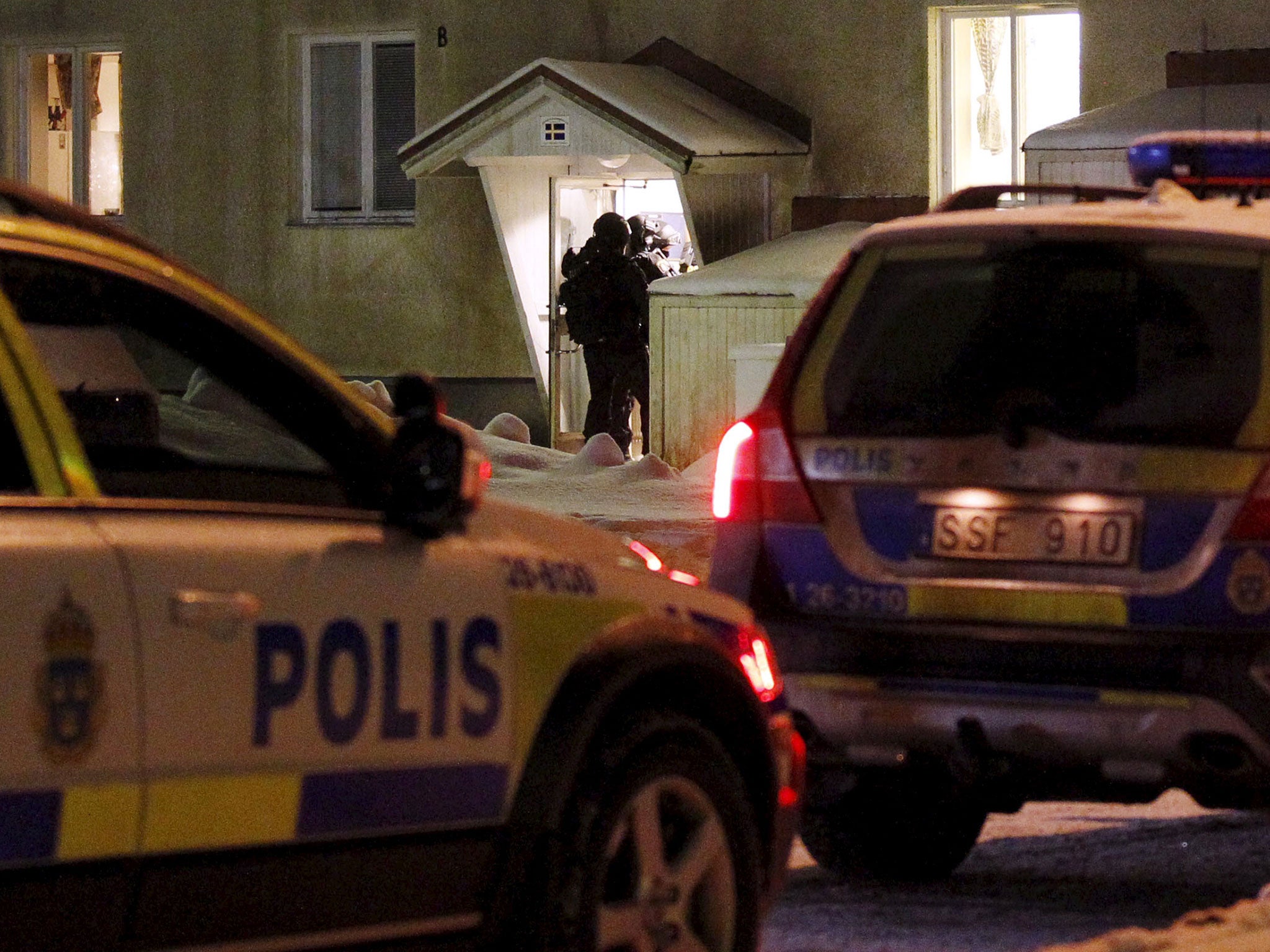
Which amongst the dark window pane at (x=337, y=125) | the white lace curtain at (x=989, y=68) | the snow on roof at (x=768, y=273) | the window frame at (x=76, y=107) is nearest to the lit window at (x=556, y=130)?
the snow on roof at (x=768, y=273)

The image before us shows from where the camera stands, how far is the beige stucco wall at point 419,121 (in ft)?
66.5

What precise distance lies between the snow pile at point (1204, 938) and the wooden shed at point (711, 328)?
12201 millimetres

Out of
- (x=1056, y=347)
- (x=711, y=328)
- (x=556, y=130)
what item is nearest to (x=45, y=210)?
(x=1056, y=347)

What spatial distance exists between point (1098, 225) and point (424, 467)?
93.6 inches

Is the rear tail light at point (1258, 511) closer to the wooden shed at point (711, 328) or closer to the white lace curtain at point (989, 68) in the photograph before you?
the wooden shed at point (711, 328)

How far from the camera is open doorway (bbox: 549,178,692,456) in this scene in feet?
68.5

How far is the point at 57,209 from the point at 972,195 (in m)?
3.18

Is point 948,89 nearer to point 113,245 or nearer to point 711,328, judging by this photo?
point 711,328

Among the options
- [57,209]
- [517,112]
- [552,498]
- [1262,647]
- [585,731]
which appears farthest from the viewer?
[517,112]

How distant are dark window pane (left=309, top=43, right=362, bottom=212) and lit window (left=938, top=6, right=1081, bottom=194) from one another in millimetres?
4949

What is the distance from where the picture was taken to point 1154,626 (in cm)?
605

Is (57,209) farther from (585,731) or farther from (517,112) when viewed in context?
(517,112)

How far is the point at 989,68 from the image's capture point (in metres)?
20.0

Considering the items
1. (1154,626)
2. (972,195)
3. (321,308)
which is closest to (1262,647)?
(1154,626)
